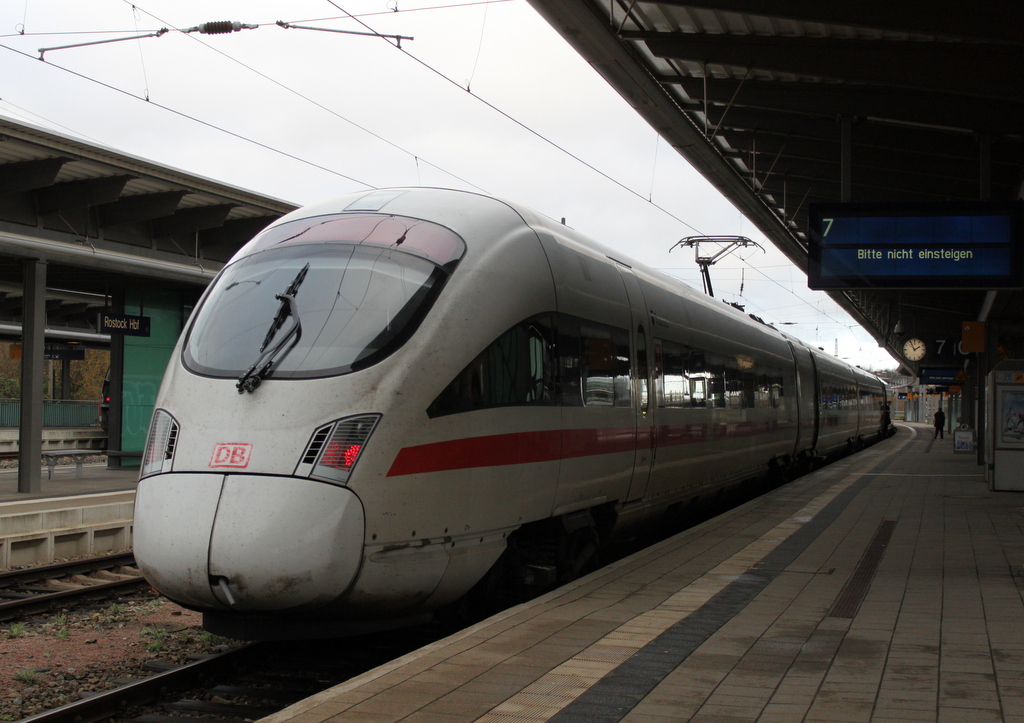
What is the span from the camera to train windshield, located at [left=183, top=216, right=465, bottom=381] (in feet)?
19.9

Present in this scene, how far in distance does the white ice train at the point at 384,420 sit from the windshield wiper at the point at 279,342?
0.01 meters

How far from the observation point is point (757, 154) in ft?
51.8

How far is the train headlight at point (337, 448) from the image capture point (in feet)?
18.1

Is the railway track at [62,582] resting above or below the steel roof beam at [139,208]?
below

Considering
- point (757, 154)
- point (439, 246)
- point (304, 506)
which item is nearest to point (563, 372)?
point (439, 246)

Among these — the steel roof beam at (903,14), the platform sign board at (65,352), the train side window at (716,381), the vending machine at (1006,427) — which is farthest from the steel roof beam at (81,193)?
the platform sign board at (65,352)

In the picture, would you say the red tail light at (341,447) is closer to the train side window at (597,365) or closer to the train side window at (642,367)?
the train side window at (597,365)

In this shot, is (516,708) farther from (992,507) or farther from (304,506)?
(992,507)

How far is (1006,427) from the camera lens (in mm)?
15820

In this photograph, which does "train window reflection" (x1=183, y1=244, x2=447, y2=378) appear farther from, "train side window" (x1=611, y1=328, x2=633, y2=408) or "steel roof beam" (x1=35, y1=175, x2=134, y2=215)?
"steel roof beam" (x1=35, y1=175, x2=134, y2=215)

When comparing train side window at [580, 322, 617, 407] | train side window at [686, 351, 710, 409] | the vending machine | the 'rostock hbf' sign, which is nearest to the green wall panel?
the 'rostock hbf' sign

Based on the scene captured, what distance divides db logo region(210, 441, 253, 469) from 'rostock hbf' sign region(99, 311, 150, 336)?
45.8 feet

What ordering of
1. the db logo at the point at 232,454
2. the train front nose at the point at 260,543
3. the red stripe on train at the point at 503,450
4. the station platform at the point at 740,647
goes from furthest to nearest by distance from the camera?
the red stripe on train at the point at 503,450 < the db logo at the point at 232,454 < the train front nose at the point at 260,543 < the station platform at the point at 740,647

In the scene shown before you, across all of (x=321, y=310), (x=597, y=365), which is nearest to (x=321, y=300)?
(x=321, y=310)
